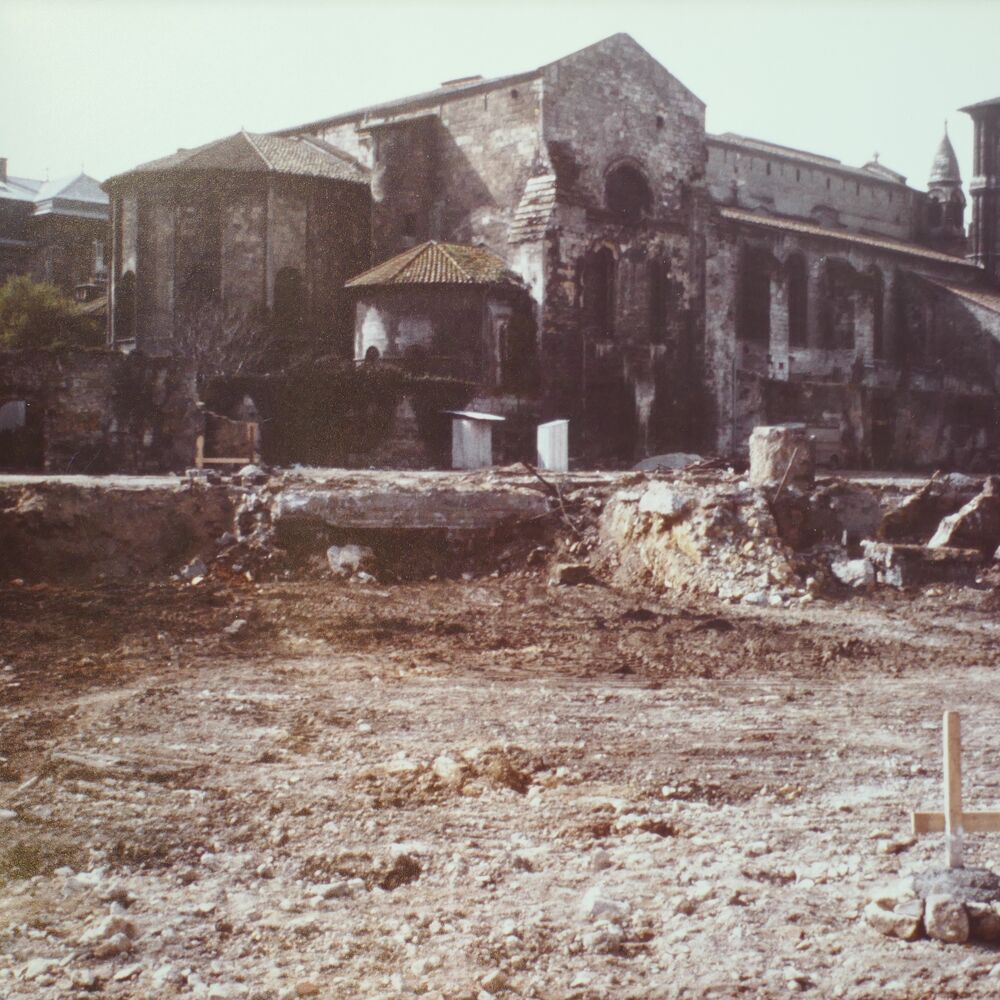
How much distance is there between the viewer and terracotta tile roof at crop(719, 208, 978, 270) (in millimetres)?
35938

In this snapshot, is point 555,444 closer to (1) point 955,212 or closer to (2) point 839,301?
(2) point 839,301

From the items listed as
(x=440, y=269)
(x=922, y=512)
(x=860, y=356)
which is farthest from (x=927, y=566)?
(x=860, y=356)

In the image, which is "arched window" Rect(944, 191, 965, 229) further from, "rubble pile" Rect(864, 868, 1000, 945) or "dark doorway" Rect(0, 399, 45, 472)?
"rubble pile" Rect(864, 868, 1000, 945)

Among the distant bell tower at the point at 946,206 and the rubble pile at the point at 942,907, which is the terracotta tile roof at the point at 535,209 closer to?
the distant bell tower at the point at 946,206

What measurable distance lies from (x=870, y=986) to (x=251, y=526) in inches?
449

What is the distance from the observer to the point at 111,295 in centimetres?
3272

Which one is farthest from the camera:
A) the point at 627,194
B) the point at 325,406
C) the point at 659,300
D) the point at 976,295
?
the point at 976,295

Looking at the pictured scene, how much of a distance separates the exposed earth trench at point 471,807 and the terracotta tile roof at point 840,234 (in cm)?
2623

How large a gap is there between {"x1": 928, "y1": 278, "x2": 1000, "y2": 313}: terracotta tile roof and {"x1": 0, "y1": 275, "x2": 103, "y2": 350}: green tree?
27.7 m

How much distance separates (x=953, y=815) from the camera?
436 centimetres


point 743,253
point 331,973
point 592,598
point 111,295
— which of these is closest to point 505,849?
point 331,973

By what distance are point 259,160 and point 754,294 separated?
15.1 m

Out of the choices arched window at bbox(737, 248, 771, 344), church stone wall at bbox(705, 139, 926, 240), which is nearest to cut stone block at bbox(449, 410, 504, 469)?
arched window at bbox(737, 248, 771, 344)

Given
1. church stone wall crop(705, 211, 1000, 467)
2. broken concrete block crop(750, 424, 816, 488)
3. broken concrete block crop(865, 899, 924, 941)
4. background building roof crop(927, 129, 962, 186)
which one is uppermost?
background building roof crop(927, 129, 962, 186)
